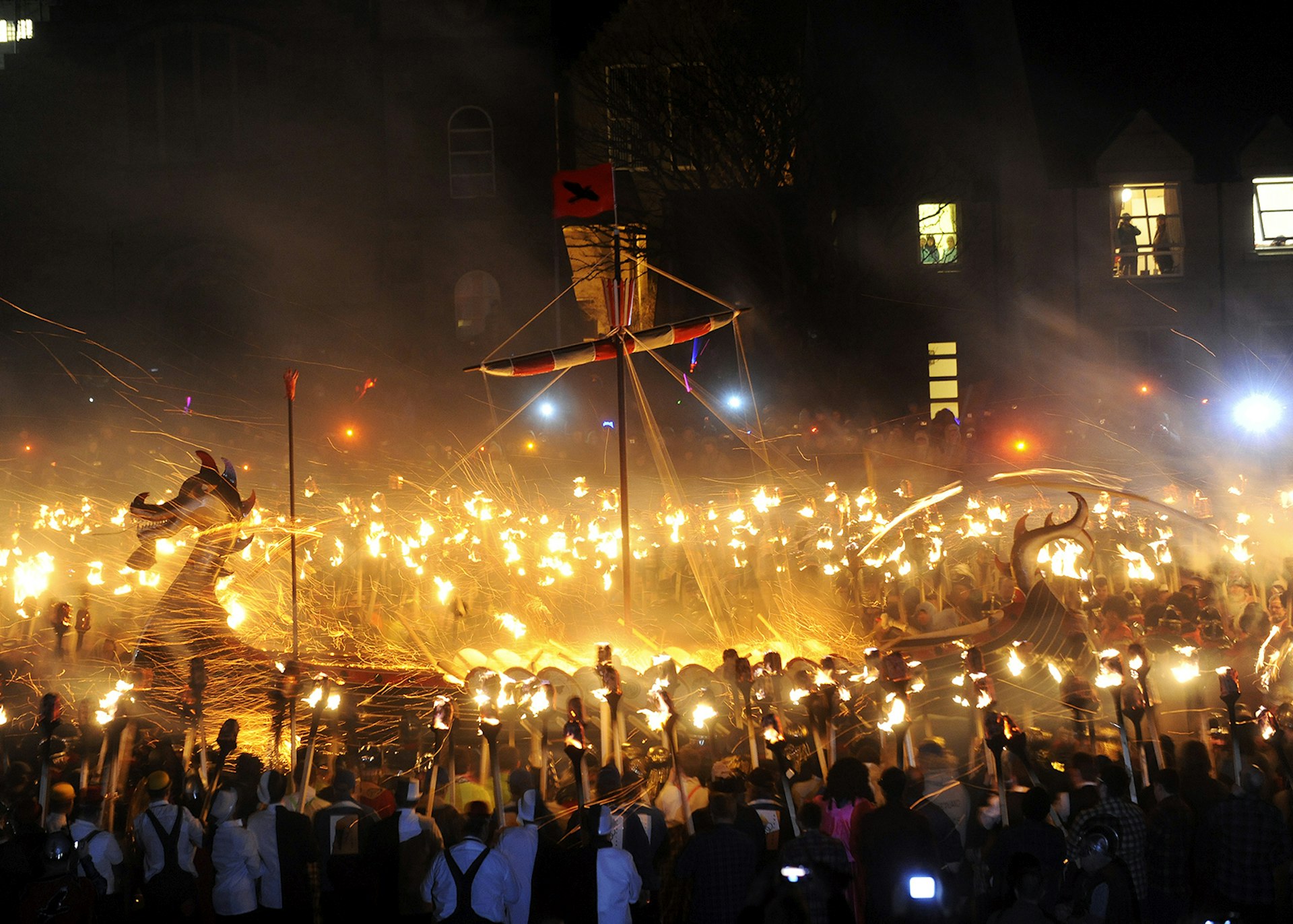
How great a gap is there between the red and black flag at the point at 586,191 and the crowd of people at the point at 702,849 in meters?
6.44

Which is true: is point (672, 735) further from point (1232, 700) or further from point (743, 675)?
point (1232, 700)

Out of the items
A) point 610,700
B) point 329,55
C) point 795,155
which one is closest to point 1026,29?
point 795,155

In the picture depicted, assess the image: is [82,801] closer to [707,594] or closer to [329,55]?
[707,594]

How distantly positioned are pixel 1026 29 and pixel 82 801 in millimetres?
25369

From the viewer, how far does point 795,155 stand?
75.0 ft

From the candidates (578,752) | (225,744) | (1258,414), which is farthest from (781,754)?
(1258,414)

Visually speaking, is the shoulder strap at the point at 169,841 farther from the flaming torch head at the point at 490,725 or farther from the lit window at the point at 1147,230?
the lit window at the point at 1147,230

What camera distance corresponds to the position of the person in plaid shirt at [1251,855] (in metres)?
5.96

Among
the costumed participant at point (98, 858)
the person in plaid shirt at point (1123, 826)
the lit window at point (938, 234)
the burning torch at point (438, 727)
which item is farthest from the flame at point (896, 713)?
the lit window at point (938, 234)

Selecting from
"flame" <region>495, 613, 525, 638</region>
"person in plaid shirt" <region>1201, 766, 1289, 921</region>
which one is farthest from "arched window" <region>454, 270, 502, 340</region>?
"person in plaid shirt" <region>1201, 766, 1289, 921</region>

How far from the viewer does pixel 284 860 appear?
6422 millimetres

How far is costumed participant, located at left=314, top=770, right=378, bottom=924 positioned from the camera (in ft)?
20.9

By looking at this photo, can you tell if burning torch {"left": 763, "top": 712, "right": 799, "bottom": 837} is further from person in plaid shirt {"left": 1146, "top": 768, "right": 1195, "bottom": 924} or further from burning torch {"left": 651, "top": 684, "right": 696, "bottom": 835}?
person in plaid shirt {"left": 1146, "top": 768, "right": 1195, "bottom": 924}

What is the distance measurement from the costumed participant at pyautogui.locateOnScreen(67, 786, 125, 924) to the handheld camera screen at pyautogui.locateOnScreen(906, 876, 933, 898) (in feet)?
13.7
